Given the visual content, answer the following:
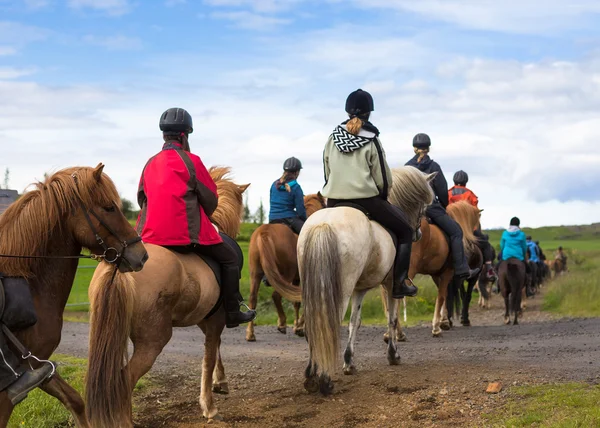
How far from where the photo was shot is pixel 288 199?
1438 cm

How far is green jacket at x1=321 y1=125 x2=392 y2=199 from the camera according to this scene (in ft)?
28.2

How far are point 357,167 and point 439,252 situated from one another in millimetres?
5033

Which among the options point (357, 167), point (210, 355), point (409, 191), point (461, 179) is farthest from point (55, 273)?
point (461, 179)

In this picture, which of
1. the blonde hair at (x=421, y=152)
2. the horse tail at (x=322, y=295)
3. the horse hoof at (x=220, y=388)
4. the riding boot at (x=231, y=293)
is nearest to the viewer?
the riding boot at (x=231, y=293)

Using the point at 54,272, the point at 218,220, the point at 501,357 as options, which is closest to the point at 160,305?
the point at 54,272

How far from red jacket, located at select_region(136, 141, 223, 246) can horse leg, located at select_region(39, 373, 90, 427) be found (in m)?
1.36

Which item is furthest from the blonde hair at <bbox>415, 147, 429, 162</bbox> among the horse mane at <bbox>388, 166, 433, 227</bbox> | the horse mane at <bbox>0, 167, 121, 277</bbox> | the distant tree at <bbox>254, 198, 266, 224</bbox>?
the distant tree at <bbox>254, 198, 266, 224</bbox>

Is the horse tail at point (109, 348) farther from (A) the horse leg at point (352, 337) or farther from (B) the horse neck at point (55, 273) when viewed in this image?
(A) the horse leg at point (352, 337)

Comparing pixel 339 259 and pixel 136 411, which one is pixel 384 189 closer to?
pixel 339 259

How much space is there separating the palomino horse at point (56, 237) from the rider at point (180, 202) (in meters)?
0.93

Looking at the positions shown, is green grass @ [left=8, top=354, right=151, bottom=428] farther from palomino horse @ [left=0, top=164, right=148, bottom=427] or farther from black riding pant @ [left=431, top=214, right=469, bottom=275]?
black riding pant @ [left=431, top=214, right=469, bottom=275]

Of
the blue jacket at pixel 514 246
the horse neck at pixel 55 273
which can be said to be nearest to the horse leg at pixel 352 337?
the horse neck at pixel 55 273

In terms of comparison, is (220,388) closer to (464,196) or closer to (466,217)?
(466,217)

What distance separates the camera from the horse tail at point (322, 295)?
25.7ft
